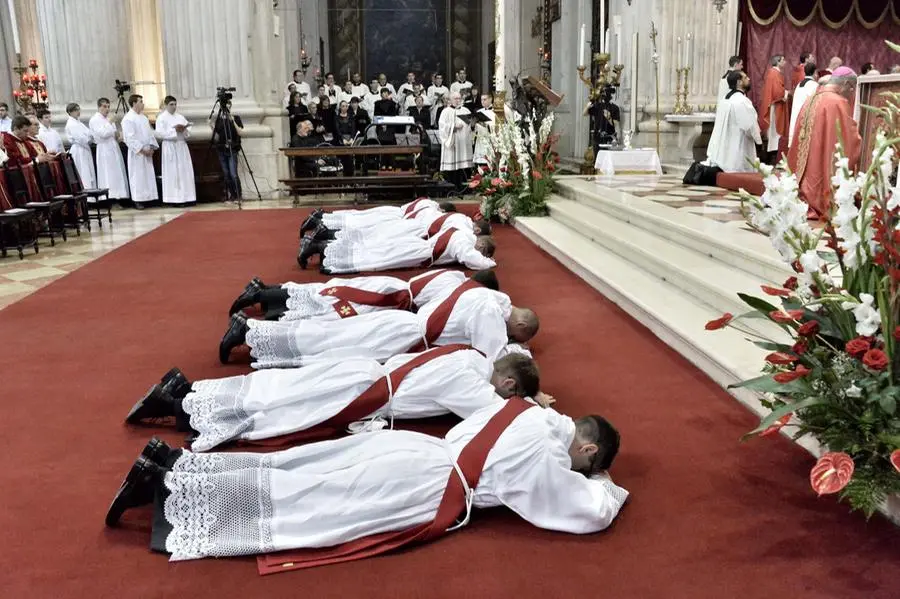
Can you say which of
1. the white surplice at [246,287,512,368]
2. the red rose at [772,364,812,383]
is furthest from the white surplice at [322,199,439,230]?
the red rose at [772,364,812,383]

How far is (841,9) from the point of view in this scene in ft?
42.3

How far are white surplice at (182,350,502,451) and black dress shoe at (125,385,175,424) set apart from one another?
118 millimetres

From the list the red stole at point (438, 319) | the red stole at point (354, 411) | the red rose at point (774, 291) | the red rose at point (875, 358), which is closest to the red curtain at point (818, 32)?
the red stole at point (438, 319)

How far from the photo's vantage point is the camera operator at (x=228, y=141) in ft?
36.9

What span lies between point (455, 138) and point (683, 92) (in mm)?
3498

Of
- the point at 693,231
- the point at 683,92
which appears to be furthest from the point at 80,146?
the point at 693,231

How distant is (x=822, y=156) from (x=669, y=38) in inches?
241

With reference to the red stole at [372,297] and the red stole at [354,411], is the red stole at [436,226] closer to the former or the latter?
the red stole at [372,297]

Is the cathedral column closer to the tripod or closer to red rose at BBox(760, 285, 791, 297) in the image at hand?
the tripod

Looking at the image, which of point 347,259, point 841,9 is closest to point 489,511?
point 347,259

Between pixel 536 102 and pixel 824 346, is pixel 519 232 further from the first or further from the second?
pixel 824 346

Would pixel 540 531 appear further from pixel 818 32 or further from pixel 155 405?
pixel 818 32

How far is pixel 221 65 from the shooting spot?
1207 centimetres

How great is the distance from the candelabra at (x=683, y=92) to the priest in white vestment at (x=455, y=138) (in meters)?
3.22
